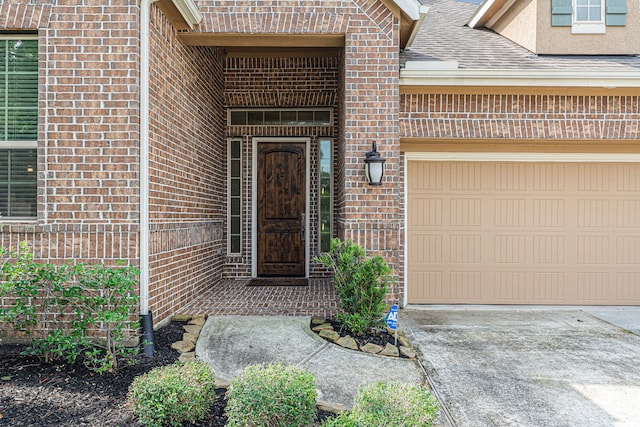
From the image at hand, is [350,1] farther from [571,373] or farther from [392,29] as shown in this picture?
[571,373]

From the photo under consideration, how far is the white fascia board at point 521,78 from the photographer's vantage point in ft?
18.6

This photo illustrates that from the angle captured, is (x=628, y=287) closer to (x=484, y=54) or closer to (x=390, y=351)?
(x=484, y=54)

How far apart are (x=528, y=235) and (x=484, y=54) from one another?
108 inches

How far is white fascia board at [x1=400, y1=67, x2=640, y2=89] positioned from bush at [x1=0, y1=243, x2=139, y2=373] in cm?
409

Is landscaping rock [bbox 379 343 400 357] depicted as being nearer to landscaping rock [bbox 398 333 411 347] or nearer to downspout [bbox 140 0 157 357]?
landscaping rock [bbox 398 333 411 347]

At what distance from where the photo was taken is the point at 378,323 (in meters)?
4.76

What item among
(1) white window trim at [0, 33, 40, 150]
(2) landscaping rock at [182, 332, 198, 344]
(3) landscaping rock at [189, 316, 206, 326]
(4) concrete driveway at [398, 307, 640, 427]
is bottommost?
(4) concrete driveway at [398, 307, 640, 427]

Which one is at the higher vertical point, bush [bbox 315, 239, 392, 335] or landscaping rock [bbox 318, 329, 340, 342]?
bush [bbox 315, 239, 392, 335]

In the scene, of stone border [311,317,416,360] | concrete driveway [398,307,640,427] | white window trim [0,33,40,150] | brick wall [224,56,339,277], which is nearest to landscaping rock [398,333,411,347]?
stone border [311,317,416,360]

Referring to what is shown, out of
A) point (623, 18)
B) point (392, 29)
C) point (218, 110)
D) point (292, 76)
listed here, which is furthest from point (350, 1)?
point (623, 18)

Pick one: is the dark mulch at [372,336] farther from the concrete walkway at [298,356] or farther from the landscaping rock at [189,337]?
the landscaping rock at [189,337]

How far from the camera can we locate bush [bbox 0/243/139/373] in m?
3.71

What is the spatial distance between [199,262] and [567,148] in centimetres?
545

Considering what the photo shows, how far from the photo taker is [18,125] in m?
4.42
